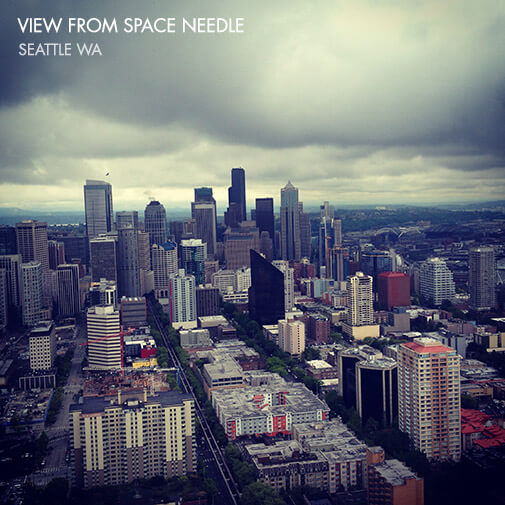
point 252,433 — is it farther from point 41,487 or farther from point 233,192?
point 233,192

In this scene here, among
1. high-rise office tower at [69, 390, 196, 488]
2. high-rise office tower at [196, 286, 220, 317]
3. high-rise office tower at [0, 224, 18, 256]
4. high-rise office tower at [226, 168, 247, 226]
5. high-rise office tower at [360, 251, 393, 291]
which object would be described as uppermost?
high-rise office tower at [226, 168, 247, 226]

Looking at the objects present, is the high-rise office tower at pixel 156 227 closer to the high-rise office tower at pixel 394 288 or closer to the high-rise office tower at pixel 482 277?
the high-rise office tower at pixel 394 288

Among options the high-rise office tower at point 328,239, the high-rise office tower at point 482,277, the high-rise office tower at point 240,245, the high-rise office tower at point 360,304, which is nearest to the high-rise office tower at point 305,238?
the high-rise office tower at point 328,239

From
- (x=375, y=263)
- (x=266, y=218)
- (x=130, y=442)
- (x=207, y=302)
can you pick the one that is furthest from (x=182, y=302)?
(x=130, y=442)

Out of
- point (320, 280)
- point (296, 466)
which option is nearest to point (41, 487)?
point (296, 466)

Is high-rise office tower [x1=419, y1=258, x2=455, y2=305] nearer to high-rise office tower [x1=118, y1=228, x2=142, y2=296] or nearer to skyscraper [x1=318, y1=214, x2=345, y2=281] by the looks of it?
skyscraper [x1=318, y1=214, x2=345, y2=281]

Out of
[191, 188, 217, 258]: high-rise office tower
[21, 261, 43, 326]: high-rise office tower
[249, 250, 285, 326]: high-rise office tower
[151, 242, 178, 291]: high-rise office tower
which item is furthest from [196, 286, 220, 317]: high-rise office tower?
[191, 188, 217, 258]: high-rise office tower

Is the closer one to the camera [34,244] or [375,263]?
[375,263]

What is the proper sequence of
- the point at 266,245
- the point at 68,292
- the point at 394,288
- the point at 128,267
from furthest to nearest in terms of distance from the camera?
the point at 266,245 < the point at 128,267 < the point at 68,292 < the point at 394,288

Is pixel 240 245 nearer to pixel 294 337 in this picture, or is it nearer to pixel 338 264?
pixel 338 264
